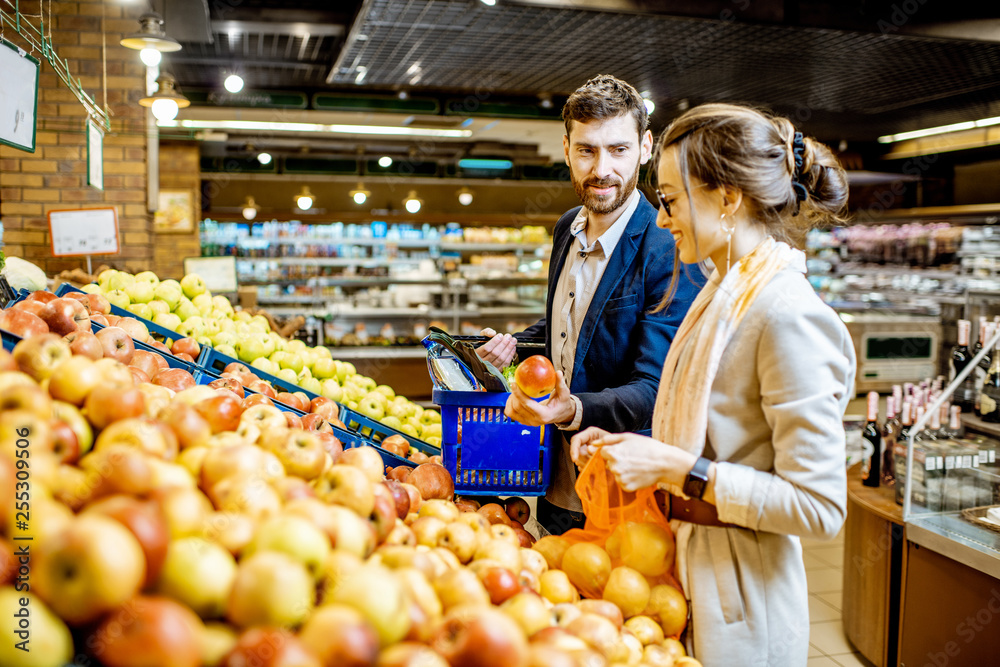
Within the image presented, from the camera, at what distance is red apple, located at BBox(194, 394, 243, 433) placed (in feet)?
4.28

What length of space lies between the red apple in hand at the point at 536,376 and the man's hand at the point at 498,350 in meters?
0.54

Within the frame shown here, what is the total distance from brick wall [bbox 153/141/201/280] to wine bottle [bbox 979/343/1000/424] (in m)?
8.89

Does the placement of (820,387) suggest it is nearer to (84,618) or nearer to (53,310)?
(84,618)

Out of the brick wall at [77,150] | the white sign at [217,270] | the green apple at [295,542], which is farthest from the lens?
the white sign at [217,270]

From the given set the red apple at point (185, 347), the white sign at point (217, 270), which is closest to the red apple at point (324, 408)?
the red apple at point (185, 347)

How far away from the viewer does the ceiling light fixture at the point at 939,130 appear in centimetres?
850

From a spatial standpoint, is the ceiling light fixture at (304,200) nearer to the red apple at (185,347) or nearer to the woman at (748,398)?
the red apple at (185,347)

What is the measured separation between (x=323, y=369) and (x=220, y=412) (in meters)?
1.76

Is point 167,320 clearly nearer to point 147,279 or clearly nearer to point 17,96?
point 147,279

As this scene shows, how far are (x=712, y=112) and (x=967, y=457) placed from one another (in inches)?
92.8

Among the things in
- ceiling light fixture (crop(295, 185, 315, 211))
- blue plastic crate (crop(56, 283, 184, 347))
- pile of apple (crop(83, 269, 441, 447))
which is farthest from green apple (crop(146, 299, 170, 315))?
ceiling light fixture (crop(295, 185, 315, 211))

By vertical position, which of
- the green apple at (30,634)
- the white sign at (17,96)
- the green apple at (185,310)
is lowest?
the green apple at (30,634)

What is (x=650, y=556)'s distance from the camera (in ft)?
4.72

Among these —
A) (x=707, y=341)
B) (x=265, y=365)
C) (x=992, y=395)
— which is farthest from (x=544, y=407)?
(x=992, y=395)
